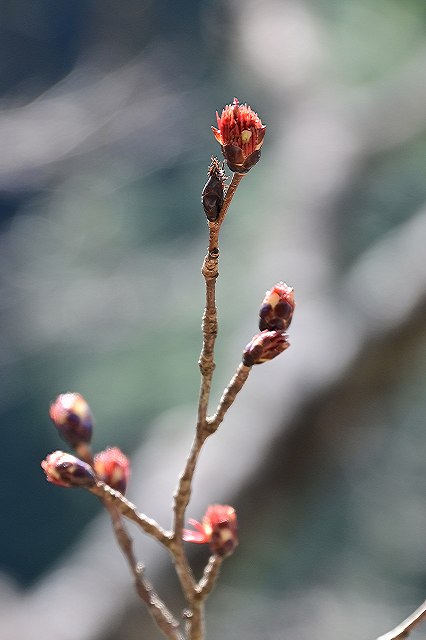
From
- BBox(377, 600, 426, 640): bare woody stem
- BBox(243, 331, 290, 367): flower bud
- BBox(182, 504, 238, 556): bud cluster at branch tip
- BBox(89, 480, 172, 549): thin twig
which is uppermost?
BBox(243, 331, 290, 367): flower bud

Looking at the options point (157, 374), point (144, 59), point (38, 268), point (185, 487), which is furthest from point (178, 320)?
point (185, 487)

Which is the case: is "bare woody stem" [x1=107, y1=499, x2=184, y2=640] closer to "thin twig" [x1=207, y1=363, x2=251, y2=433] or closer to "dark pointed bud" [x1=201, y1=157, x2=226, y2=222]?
"thin twig" [x1=207, y1=363, x2=251, y2=433]

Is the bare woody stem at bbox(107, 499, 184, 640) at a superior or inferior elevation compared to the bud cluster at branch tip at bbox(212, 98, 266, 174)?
inferior

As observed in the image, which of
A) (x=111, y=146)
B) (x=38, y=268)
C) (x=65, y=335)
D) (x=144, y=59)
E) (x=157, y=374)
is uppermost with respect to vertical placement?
(x=144, y=59)

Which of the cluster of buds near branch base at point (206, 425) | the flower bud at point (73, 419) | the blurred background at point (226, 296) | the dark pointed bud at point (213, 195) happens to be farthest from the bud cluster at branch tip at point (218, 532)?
the blurred background at point (226, 296)

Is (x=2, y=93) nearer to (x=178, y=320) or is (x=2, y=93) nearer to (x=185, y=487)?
(x=178, y=320)

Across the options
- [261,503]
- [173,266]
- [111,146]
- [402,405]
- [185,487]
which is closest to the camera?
[185,487]

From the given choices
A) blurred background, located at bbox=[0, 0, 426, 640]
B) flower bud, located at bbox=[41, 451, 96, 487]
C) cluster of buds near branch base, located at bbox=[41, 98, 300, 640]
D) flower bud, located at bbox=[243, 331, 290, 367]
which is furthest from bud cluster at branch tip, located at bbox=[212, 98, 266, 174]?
blurred background, located at bbox=[0, 0, 426, 640]
